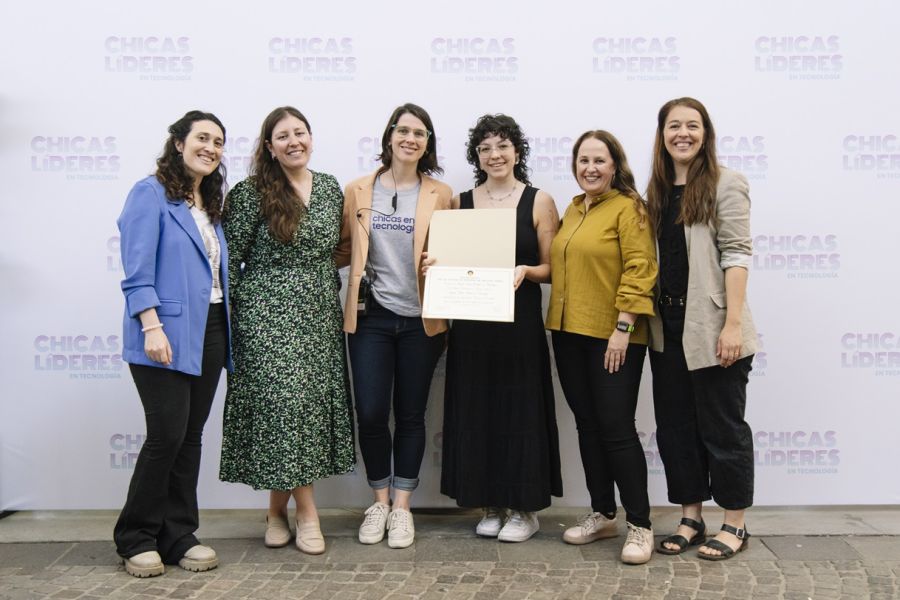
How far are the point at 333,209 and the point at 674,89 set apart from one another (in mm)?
1898

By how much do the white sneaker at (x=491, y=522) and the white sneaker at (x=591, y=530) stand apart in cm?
31

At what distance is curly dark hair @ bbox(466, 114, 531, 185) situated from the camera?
11.0 ft

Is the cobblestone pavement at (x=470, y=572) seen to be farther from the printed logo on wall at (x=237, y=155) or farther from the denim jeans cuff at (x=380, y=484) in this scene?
the printed logo on wall at (x=237, y=155)

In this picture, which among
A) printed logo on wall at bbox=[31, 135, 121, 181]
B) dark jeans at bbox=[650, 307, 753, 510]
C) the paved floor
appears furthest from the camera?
printed logo on wall at bbox=[31, 135, 121, 181]

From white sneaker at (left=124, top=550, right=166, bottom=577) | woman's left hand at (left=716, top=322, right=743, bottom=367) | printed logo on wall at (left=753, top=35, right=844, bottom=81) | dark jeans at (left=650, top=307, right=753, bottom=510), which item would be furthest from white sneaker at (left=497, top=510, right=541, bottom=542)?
printed logo on wall at (left=753, top=35, right=844, bottom=81)

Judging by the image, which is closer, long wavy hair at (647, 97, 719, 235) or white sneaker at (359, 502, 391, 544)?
long wavy hair at (647, 97, 719, 235)

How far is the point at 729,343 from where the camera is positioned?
3010mm

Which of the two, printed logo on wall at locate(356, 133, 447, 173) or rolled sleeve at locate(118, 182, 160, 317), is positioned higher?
printed logo on wall at locate(356, 133, 447, 173)

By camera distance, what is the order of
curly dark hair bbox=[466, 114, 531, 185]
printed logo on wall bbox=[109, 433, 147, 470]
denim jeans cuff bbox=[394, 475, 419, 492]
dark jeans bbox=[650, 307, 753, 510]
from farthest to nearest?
printed logo on wall bbox=[109, 433, 147, 470] < denim jeans cuff bbox=[394, 475, 419, 492] < curly dark hair bbox=[466, 114, 531, 185] < dark jeans bbox=[650, 307, 753, 510]

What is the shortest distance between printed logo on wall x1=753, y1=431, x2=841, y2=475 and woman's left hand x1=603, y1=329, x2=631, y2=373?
1.28 meters

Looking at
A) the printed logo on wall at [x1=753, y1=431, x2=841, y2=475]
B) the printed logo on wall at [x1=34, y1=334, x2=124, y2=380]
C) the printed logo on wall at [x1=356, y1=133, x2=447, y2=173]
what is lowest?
the printed logo on wall at [x1=753, y1=431, x2=841, y2=475]

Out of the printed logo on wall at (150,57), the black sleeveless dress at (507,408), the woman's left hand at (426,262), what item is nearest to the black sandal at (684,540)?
the black sleeveless dress at (507,408)

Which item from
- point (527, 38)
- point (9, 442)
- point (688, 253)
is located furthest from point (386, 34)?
point (9, 442)

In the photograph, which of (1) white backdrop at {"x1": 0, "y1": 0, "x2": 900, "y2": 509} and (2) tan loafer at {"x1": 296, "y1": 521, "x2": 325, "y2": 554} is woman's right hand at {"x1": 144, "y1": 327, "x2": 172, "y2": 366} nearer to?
(2) tan loafer at {"x1": 296, "y1": 521, "x2": 325, "y2": 554}
